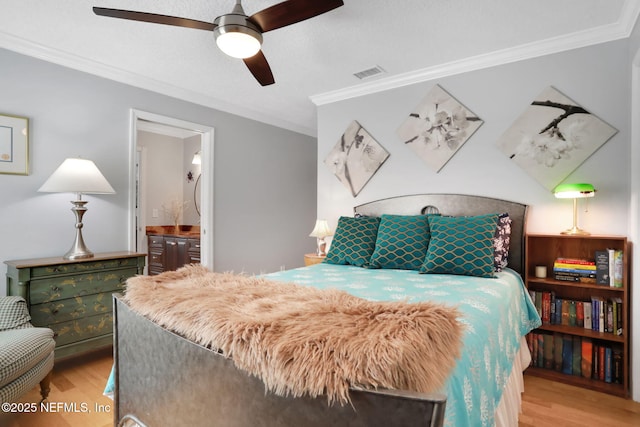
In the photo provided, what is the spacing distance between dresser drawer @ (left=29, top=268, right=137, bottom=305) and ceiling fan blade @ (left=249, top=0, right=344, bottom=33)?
2274 millimetres

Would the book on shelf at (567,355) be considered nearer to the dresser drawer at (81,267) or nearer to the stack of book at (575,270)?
the stack of book at (575,270)

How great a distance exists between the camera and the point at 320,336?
86 cm

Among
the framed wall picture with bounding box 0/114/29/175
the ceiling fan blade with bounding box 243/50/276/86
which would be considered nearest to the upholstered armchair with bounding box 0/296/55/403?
the framed wall picture with bounding box 0/114/29/175

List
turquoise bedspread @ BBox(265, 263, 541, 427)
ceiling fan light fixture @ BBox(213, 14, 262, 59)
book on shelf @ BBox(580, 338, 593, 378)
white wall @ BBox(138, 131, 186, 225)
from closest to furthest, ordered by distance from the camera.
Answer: turquoise bedspread @ BBox(265, 263, 541, 427), ceiling fan light fixture @ BBox(213, 14, 262, 59), book on shelf @ BBox(580, 338, 593, 378), white wall @ BBox(138, 131, 186, 225)

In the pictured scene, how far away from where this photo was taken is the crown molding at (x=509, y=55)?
2.34m

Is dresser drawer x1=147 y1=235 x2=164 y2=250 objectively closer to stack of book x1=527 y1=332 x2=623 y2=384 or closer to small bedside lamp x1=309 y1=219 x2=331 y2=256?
small bedside lamp x1=309 y1=219 x2=331 y2=256

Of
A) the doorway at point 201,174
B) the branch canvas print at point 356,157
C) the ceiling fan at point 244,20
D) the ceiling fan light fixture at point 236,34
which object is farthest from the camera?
the branch canvas print at point 356,157

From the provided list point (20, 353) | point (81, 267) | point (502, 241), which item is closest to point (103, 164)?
point (81, 267)

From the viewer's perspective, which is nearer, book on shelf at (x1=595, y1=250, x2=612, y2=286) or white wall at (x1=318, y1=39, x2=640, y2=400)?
book on shelf at (x1=595, y1=250, x2=612, y2=286)

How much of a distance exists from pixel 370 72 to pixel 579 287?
2.48 metres

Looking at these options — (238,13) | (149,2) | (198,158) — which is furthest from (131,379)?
(198,158)

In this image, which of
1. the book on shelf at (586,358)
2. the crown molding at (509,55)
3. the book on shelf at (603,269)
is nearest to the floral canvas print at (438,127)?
the crown molding at (509,55)

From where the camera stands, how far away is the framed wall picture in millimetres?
2527

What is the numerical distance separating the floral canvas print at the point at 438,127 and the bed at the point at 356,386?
3.04 ft
